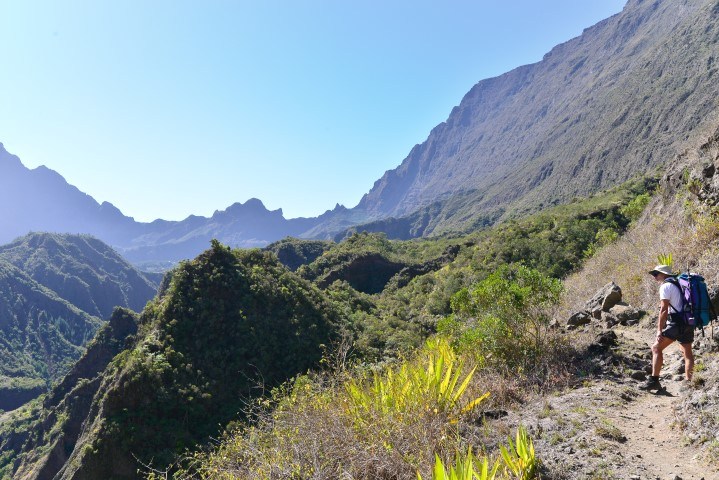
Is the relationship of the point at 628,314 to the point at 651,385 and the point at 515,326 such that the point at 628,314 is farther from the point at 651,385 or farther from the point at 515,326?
the point at 651,385

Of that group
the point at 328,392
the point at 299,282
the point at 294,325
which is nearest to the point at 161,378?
the point at 294,325

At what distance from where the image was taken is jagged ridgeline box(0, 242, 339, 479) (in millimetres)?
21172

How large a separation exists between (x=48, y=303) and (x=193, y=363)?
5465 inches

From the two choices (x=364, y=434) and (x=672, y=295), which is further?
(x=672, y=295)

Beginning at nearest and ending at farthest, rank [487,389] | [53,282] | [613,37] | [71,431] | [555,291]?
[487,389]
[555,291]
[71,431]
[53,282]
[613,37]

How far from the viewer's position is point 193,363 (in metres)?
25.4

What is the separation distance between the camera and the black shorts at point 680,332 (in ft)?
14.8

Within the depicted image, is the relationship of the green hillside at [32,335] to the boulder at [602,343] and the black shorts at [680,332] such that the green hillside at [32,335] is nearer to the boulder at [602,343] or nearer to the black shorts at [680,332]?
the boulder at [602,343]

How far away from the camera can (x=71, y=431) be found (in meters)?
33.8

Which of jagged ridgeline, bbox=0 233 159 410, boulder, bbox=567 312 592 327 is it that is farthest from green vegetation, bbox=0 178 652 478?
jagged ridgeline, bbox=0 233 159 410

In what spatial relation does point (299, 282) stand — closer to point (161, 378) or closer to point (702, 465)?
point (161, 378)

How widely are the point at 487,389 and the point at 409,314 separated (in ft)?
110

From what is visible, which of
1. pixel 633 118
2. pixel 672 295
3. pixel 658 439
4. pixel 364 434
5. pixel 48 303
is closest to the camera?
pixel 658 439

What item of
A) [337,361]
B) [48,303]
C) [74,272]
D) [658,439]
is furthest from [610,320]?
[74,272]
